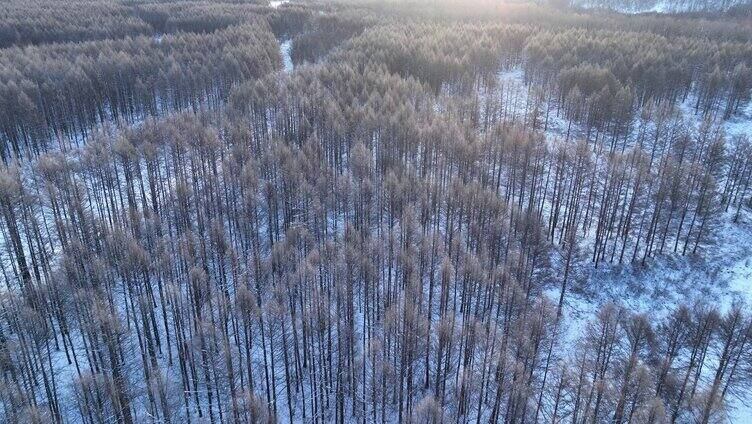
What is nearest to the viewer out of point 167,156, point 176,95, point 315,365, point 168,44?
point 315,365

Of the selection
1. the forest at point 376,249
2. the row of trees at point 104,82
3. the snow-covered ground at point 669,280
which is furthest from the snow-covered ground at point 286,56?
the snow-covered ground at point 669,280

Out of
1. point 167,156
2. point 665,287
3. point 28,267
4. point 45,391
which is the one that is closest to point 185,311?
point 45,391

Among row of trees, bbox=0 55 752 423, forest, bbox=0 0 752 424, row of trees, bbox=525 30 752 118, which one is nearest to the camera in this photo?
row of trees, bbox=0 55 752 423

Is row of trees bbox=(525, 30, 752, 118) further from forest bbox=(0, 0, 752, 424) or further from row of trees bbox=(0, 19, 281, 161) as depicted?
row of trees bbox=(0, 19, 281, 161)

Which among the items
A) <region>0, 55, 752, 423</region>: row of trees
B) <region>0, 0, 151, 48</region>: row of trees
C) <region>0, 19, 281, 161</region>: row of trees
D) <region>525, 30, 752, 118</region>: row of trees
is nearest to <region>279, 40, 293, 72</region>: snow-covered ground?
<region>0, 19, 281, 161</region>: row of trees

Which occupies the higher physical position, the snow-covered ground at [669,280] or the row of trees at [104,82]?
the row of trees at [104,82]

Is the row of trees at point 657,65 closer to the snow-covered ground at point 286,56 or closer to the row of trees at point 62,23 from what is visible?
the snow-covered ground at point 286,56

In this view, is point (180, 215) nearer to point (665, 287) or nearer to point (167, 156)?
point (167, 156)

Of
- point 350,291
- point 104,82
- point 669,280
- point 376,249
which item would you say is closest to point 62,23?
point 104,82
